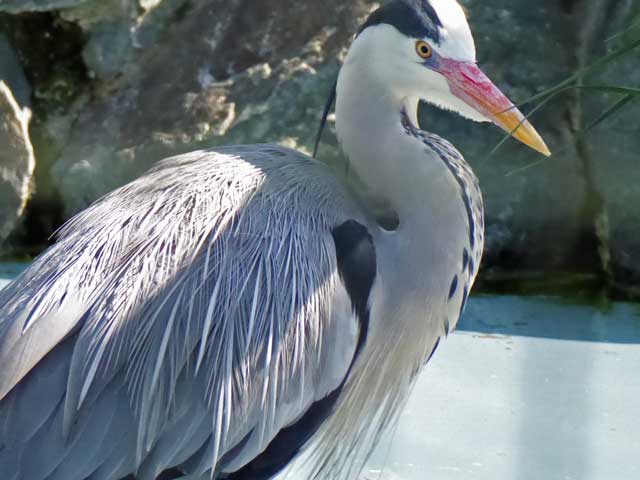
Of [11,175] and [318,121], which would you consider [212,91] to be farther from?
[11,175]

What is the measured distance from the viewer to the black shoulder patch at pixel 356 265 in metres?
2.39

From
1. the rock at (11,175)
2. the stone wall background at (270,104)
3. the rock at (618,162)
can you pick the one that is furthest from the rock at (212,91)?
the rock at (618,162)

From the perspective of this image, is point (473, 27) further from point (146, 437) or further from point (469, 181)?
point (146, 437)

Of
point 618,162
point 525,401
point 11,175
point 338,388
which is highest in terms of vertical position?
point 11,175

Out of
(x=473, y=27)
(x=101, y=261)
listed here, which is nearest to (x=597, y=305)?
(x=473, y=27)

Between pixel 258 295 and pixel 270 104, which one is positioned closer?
pixel 258 295

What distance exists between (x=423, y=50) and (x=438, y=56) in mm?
33

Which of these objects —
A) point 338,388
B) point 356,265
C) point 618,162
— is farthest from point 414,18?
point 618,162

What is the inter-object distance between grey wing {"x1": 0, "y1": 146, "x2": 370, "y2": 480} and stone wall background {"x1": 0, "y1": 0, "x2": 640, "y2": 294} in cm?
160

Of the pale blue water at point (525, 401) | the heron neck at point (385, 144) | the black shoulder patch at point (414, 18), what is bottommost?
the pale blue water at point (525, 401)

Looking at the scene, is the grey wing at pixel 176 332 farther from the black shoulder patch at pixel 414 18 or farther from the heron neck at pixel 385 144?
the black shoulder patch at pixel 414 18

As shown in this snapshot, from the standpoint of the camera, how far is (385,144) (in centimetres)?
253

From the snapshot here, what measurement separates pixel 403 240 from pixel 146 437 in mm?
658

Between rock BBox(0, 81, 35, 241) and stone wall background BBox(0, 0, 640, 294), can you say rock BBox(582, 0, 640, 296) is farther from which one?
rock BBox(0, 81, 35, 241)
